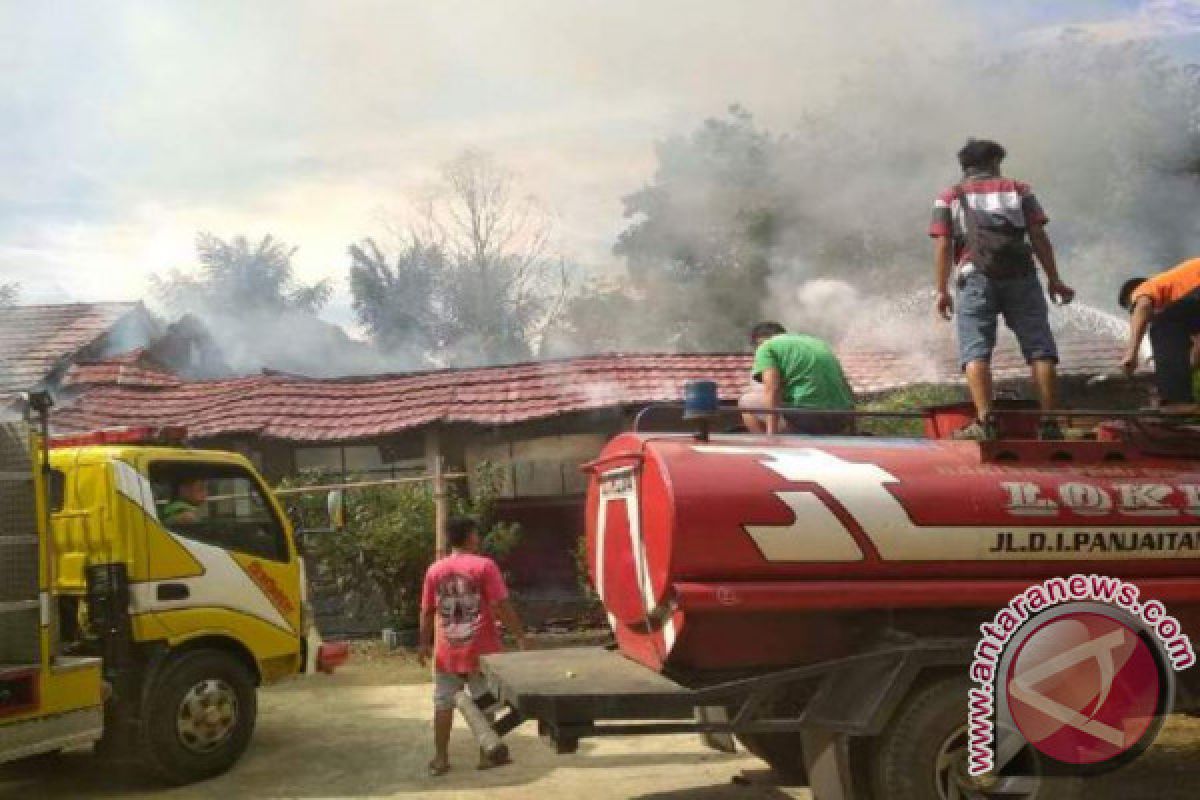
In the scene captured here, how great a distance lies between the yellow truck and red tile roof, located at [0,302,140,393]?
9.07 metres

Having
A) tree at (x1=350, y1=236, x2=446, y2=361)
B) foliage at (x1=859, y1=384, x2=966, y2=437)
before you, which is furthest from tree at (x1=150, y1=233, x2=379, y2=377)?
foliage at (x1=859, y1=384, x2=966, y2=437)

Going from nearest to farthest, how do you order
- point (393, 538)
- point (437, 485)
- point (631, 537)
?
point (631, 537) → point (437, 485) → point (393, 538)

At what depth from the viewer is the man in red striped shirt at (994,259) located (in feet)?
17.8

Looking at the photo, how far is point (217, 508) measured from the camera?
7.02m

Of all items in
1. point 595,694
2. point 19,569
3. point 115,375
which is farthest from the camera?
point 115,375

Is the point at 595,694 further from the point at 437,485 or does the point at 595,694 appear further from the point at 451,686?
the point at 437,485

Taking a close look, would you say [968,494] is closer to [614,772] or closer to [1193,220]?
[614,772]

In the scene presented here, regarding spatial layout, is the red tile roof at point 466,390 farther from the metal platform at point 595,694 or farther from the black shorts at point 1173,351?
the metal platform at point 595,694

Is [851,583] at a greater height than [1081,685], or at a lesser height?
greater

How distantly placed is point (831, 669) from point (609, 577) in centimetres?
119

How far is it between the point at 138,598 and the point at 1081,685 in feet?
16.9

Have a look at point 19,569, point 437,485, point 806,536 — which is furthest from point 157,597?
point 806,536

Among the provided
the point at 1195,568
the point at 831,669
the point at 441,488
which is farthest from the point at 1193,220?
the point at 831,669

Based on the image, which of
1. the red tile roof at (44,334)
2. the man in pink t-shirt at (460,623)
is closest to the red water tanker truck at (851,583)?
the man in pink t-shirt at (460,623)
